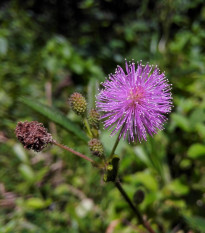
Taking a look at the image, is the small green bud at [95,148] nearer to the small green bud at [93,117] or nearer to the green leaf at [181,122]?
the small green bud at [93,117]

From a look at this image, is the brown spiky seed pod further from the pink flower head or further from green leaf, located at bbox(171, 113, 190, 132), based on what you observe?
green leaf, located at bbox(171, 113, 190, 132)

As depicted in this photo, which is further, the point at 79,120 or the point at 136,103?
the point at 79,120

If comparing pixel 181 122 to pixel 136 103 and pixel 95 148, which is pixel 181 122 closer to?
pixel 136 103

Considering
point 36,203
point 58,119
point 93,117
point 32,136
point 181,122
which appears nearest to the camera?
point 32,136

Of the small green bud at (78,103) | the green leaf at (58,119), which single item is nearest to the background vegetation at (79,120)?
the green leaf at (58,119)

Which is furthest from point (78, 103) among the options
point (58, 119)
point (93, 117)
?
point (58, 119)

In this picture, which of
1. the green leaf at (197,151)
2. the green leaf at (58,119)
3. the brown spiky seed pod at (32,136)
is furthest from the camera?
the green leaf at (197,151)

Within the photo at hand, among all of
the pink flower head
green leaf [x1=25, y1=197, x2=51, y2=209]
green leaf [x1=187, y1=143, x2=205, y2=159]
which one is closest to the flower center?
the pink flower head
